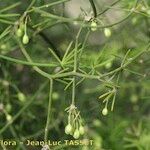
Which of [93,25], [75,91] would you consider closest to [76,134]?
[93,25]

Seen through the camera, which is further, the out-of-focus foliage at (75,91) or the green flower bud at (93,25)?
the out-of-focus foliage at (75,91)

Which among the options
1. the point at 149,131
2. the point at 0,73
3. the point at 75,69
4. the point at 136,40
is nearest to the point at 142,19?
the point at 136,40

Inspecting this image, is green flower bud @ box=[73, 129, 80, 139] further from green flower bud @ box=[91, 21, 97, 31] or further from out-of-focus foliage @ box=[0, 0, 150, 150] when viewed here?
out-of-focus foliage @ box=[0, 0, 150, 150]

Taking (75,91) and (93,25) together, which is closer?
(93,25)

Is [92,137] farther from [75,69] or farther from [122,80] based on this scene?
[75,69]

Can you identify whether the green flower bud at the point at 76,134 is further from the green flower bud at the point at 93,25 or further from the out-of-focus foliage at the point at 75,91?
the out-of-focus foliage at the point at 75,91

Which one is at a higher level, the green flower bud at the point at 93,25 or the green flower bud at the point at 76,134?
the green flower bud at the point at 93,25

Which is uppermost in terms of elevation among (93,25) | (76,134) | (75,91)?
(93,25)

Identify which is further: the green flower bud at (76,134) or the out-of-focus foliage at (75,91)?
the out-of-focus foliage at (75,91)

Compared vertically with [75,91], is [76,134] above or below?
below

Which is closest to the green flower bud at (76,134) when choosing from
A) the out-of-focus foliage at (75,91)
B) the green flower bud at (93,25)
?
the green flower bud at (93,25)

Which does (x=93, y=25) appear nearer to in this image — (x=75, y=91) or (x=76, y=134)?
(x=76, y=134)
